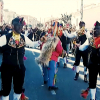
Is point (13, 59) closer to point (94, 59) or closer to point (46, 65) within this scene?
point (94, 59)

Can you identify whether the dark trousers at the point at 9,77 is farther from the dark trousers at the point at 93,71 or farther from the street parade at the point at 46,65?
the dark trousers at the point at 93,71

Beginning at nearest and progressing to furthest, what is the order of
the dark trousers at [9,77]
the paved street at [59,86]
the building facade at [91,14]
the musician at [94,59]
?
the dark trousers at [9,77], the musician at [94,59], the paved street at [59,86], the building facade at [91,14]

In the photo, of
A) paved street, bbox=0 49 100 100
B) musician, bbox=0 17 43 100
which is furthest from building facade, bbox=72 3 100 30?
musician, bbox=0 17 43 100

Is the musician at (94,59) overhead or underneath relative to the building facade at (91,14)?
underneath

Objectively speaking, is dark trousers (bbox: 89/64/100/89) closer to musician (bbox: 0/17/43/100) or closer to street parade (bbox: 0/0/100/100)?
street parade (bbox: 0/0/100/100)

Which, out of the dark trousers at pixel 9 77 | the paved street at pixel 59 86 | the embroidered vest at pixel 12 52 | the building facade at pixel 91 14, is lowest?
the paved street at pixel 59 86

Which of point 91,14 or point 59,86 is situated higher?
point 91,14

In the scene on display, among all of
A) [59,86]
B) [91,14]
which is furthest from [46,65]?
[91,14]

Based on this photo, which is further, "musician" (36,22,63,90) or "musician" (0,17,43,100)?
"musician" (36,22,63,90)

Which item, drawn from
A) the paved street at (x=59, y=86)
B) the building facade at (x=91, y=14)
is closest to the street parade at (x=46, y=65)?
the paved street at (x=59, y=86)

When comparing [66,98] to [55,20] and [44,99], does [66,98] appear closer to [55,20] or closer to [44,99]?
[44,99]

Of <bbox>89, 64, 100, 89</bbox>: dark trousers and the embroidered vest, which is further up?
the embroidered vest

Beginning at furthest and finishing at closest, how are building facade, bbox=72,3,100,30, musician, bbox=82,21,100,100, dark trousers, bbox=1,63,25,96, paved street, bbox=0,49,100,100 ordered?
building facade, bbox=72,3,100,30
paved street, bbox=0,49,100,100
musician, bbox=82,21,100,100
dark trousers, bbox=1,63,25,96

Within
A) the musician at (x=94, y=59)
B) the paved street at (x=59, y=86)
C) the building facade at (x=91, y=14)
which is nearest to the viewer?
the musician at (x=94, y=59)
